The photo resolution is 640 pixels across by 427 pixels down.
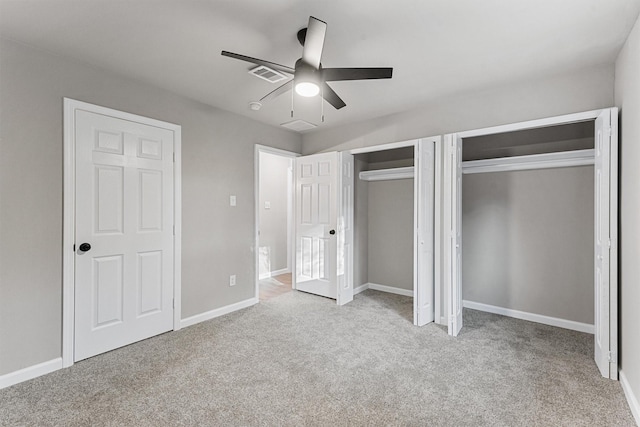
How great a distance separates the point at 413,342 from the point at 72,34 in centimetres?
374

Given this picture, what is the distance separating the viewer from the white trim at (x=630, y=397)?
190cm

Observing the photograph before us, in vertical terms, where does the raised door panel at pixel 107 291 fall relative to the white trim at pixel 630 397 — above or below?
above

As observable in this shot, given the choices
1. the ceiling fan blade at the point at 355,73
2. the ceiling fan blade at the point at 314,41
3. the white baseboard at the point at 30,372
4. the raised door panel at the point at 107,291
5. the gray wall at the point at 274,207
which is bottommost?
the white baseboard at the point at 30,372

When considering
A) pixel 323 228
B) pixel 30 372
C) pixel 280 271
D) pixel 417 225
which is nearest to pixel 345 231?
pixel 323 228

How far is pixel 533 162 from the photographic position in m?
3.50

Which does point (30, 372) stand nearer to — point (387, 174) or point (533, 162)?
point (387, 174)

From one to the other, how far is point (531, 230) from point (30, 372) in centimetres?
485

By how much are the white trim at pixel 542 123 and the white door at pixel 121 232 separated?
3.16m

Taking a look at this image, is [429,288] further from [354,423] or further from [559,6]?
[559,6]

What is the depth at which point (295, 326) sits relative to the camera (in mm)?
3441

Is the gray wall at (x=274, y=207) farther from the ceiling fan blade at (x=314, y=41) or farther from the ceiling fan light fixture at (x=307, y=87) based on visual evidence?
the ceiling fan blade at (x=314, y=41)

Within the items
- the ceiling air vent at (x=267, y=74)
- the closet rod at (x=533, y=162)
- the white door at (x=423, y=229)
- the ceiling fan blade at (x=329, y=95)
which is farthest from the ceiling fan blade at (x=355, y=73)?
the closet rod at (x=533, y=162)

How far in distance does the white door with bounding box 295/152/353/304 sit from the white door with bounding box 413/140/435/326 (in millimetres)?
1102

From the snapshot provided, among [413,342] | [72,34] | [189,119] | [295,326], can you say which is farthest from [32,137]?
[413,342]
